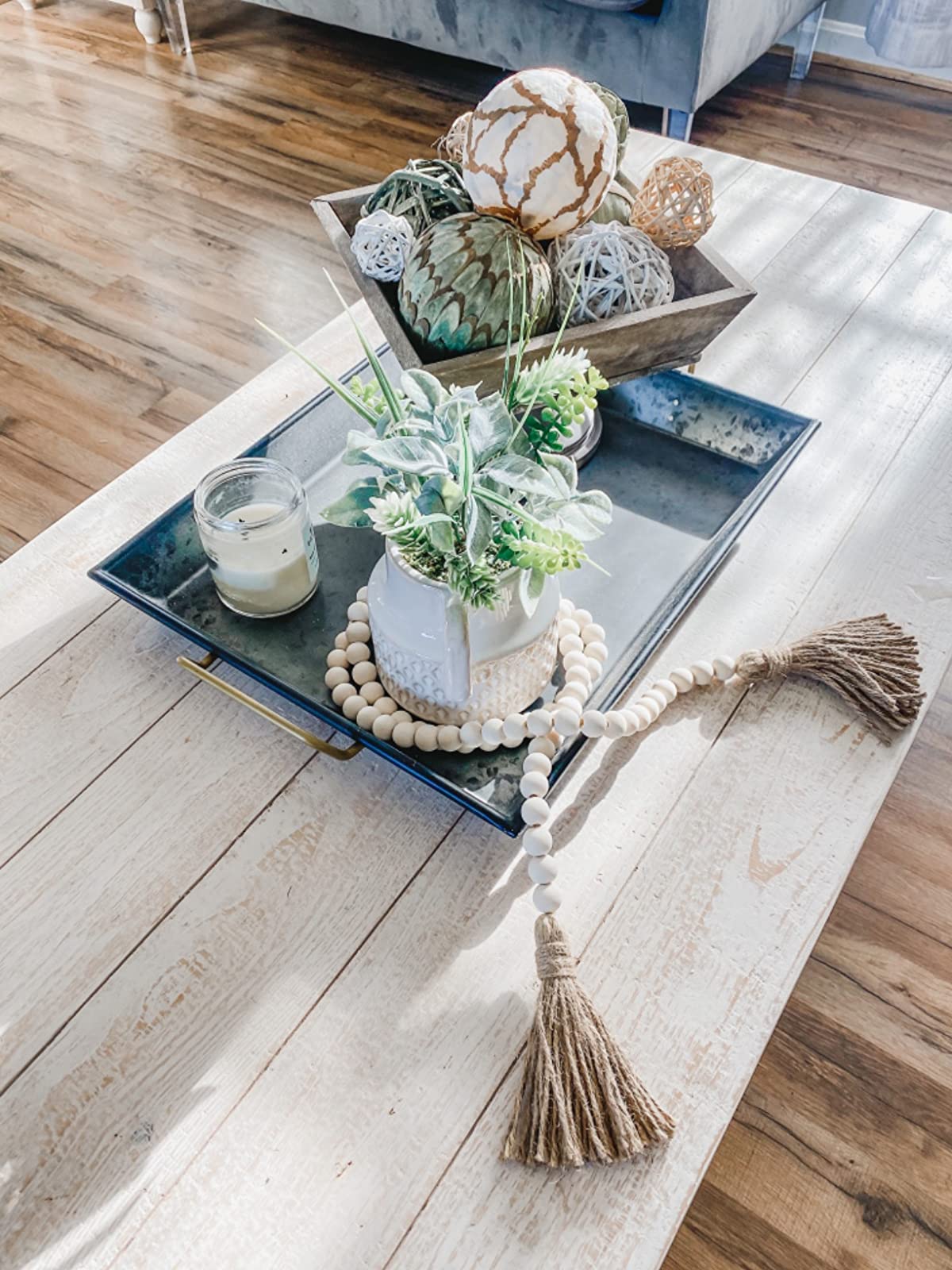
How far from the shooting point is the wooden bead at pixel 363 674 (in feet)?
2.48

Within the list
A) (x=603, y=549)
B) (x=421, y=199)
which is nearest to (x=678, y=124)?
(x=421, y=199)

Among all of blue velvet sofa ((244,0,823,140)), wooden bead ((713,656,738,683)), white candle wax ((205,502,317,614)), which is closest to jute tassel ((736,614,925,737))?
wooden bead ((713,656,738,683))

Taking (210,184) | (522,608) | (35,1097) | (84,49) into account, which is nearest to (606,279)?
(522,608)

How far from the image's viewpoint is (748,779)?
73 cm

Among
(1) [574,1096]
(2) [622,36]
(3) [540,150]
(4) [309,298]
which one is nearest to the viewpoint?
(1) [574,1096]

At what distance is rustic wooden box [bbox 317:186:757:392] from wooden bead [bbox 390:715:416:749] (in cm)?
27

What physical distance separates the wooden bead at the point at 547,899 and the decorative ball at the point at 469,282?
0.41 m

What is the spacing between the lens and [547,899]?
0.64 m

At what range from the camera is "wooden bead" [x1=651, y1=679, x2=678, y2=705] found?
0.76 m

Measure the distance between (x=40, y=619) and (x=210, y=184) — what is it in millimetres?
1817

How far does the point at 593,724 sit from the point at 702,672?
4.5 inches

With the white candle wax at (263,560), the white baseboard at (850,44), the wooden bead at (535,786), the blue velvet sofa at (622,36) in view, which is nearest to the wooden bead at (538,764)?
the wooden bead at (535,786)

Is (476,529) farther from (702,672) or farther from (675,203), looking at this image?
(675,203)

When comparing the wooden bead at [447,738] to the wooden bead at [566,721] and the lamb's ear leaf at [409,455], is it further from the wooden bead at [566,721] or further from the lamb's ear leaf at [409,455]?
the lamb's ear leaf at [409,455]
